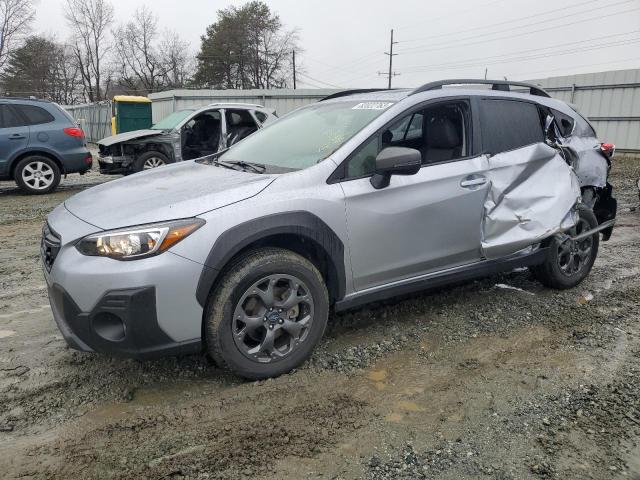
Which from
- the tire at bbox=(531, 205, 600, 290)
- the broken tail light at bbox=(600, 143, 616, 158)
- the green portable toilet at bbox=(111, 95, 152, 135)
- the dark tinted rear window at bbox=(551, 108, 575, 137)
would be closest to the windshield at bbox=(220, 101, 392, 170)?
the dark tinted rear window at bbox=(551, 108, 575, 137)

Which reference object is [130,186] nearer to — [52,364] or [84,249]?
[84,249]

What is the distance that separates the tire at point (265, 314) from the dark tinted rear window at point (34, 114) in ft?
28.3

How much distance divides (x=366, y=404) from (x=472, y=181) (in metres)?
1.82

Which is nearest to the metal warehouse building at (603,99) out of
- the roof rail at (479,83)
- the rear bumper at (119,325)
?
the roof rail at (479,83)

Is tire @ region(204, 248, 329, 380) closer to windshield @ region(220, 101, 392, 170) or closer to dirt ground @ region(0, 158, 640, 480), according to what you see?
dirt ground @ region(0, 158, 640, 480)

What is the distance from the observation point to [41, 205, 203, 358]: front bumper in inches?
98.6

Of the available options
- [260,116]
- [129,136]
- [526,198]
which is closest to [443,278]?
[526,198]

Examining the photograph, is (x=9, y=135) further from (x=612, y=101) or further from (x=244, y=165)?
(x=612, y=101)

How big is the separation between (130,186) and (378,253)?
168cm

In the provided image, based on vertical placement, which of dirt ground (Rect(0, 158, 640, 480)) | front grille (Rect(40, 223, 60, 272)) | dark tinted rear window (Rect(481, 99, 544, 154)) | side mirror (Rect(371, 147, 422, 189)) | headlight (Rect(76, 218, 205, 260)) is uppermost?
dark tinted rear window (Rect(481, 99, 544, 154))

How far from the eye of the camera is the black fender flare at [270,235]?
2.66 metres

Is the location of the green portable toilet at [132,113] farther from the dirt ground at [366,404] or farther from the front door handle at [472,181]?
the front door handle at [472,181]

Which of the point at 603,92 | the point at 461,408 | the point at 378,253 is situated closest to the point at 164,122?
the point at 378,253

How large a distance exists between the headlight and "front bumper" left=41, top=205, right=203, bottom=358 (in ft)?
0.12
